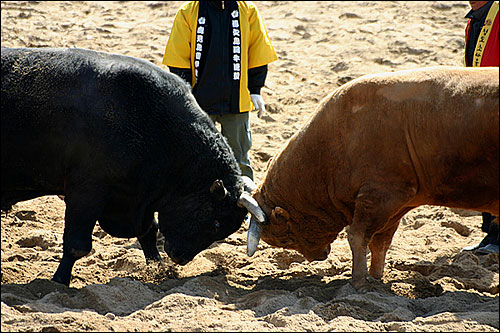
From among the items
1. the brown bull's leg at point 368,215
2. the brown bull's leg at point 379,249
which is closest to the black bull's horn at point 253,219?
the brown bull's leg at point 368,215

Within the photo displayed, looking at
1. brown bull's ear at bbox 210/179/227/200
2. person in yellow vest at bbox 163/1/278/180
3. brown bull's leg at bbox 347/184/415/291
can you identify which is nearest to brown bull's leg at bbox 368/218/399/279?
brown bull's leg at bbox 347/184/415/291

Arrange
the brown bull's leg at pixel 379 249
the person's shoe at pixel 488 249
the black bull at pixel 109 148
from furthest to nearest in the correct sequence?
the person's shoe at pixel 488 249 → the brown bull's leg at pixel 379 249 → the black bull at pixel 109 148

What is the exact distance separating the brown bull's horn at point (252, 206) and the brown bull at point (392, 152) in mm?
230

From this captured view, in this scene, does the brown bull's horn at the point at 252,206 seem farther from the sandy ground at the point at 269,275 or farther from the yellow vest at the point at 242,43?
the yellow vest at the point at 242,43

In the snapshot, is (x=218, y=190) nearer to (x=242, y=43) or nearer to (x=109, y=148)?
(x=109, y=148)

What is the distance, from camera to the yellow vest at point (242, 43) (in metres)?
6.71

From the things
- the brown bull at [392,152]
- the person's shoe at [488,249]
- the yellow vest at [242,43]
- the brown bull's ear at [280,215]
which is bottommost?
the person's shoe at [488,249]

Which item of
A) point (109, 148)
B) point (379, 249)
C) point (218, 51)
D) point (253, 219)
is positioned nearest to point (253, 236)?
point (253, 219)

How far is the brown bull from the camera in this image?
4.73 metres

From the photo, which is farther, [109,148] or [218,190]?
[218,190]

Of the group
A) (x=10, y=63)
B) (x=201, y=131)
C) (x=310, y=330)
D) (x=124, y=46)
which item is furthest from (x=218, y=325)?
(x=124, y=46)

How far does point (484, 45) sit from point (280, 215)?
94.4 inches

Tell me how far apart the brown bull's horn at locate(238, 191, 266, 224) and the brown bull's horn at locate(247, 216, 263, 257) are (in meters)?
0.08

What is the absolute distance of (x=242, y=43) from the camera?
6.77m
